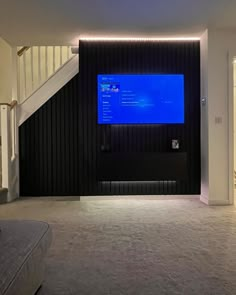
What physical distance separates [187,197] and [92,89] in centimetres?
210

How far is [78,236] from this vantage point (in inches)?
Answer: 116

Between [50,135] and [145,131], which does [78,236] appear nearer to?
[145,131]

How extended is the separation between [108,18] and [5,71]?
106 inches

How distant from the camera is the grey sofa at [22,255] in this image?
1.28 metres

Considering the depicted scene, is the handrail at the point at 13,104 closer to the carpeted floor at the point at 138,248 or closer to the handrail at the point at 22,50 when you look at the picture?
the handrail at the point at 22,50

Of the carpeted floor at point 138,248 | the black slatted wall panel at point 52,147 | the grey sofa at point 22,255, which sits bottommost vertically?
the carpeted floor at point 138,248

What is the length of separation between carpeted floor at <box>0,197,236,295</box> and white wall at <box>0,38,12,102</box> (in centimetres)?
228

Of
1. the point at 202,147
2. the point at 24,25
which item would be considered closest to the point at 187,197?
the point at 202,147

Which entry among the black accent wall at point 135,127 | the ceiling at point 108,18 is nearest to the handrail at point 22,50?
the ceiling at point 108,18

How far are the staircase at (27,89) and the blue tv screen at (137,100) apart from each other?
2.87 feet

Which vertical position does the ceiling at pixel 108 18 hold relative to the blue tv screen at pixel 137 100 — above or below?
above

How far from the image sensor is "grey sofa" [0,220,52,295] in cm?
128

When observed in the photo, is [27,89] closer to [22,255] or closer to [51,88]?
[51,88]

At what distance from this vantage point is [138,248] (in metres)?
2.61
